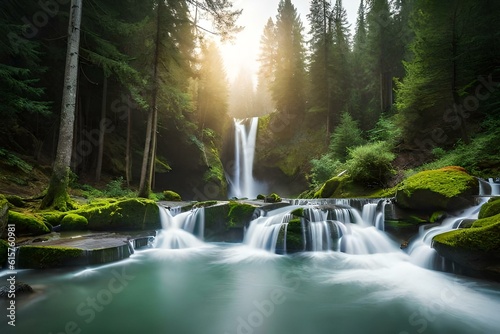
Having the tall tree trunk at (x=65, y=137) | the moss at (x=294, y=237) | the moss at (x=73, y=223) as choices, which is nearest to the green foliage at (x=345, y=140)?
the moss at (x=294, y=237)

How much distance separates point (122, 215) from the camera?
9203 millimetres

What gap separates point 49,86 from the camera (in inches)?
555

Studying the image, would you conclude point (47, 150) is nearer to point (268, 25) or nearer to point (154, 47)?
point (154, 47)

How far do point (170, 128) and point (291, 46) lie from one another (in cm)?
2119

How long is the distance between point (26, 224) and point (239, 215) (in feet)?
21.6

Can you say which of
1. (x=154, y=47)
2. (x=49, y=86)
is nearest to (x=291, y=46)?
(x=154, y=47)

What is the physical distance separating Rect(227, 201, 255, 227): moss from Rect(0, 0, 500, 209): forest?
19.1 feet

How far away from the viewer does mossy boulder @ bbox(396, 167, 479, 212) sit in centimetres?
787

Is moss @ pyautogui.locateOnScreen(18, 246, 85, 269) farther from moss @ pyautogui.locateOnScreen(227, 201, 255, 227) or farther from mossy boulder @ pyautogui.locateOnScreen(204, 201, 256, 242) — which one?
moss @ pyautogui.locateOnScreen(227, 201, 255, 227)

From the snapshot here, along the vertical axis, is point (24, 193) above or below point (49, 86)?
below

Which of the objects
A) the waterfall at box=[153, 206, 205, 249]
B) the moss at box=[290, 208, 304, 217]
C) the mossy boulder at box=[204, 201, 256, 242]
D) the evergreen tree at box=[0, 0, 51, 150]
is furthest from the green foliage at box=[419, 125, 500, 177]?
the evergreen tree at box=[0, 0, 51, 150]

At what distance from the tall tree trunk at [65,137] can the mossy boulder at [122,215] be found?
834mm

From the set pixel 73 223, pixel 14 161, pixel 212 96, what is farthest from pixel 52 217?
pixel 212 96

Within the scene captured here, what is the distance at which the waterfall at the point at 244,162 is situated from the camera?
29594 millimetres
